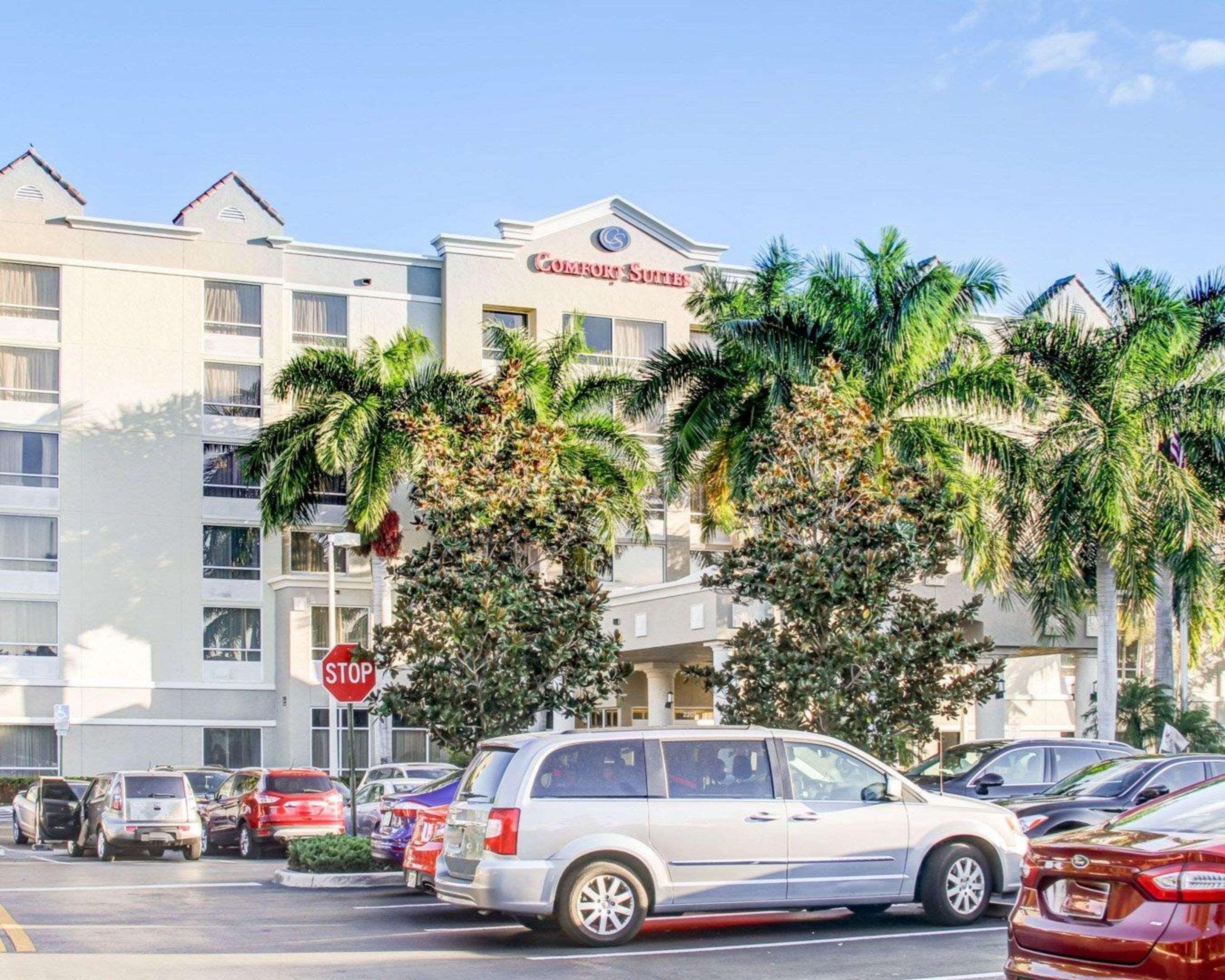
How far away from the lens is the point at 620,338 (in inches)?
1998

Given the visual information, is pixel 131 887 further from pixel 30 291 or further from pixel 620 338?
pixel 620 338

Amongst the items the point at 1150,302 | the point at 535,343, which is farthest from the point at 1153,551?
the point at 535,343

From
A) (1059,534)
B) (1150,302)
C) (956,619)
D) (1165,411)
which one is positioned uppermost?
(1150,302)

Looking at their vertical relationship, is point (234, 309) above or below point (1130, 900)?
above

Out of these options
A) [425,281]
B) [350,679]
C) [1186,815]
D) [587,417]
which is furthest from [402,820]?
[425,281]

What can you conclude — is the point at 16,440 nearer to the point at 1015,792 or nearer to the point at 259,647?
the point at 259,647

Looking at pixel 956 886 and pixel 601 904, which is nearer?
pixel 601 904

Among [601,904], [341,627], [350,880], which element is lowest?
[350,880]

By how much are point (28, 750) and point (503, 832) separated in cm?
3595

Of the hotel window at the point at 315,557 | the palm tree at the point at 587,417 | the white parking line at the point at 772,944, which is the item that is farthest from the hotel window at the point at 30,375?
the white parking line at the point at 772,944

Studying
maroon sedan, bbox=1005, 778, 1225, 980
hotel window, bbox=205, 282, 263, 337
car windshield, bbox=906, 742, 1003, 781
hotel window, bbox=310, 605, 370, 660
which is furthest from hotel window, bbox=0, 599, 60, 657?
maroon sedan, bbox=1005, 778, 1225, 980

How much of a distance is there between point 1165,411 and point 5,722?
31456 millimetres

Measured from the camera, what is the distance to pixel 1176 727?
33.6 meters

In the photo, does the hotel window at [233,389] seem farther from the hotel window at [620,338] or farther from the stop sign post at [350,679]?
the stop sign post at [350,679]
